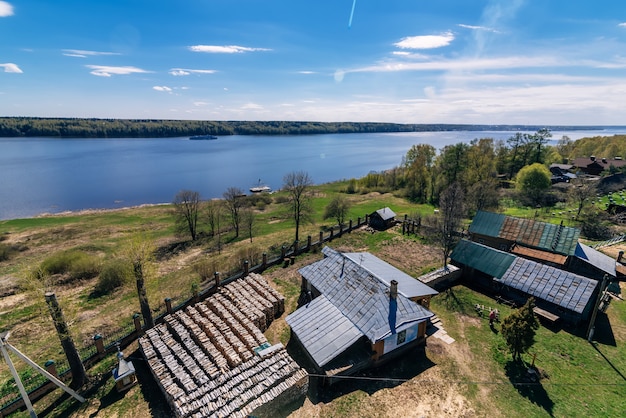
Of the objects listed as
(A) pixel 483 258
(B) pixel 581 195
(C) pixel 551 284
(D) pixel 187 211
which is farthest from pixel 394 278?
(B) pixel 581 195

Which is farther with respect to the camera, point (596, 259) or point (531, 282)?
point (596, 259)

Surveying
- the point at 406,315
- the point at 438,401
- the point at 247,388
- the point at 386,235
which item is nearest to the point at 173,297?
the point at 247,388

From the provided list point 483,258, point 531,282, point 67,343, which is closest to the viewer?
point 67,343

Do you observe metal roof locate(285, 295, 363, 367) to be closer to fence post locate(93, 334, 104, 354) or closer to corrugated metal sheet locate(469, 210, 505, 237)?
fence post locate(93, 334, 104, 354)

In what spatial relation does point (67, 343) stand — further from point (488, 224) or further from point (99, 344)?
point (488, 224)

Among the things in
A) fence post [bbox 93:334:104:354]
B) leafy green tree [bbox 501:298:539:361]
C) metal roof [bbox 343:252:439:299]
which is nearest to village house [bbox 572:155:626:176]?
metal roof [bbox 343:252:439:299]
